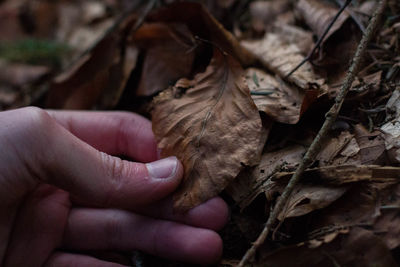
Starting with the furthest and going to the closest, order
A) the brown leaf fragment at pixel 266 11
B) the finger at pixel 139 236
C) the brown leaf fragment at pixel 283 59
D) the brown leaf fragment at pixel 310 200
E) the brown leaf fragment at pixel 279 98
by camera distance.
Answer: the brown leaf fragment at pixel 266 11 < the brown leaf fragment at pixel 283 59 < the brown leaf fragment at pixel 279 98 < the finger at pixel 139 236 < the brown leaf fragment at pixel 310 200

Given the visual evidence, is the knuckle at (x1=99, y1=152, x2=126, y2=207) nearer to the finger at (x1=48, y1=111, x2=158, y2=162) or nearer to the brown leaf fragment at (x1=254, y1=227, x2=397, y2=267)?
the finger at (x1=48, y1=111, x2=158, y2=162)

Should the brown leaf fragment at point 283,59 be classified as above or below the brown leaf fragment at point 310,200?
above

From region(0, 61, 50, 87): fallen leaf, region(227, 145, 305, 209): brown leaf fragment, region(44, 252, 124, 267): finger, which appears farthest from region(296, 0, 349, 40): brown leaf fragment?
region(0, 61, 50, 87): fallen leaf

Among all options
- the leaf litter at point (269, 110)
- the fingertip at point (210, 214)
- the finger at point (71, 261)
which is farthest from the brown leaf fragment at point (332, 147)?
the finger at point (71, 261)

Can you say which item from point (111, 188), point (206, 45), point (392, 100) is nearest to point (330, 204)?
point (392, 100)

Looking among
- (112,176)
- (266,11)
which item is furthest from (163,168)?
(266,11)

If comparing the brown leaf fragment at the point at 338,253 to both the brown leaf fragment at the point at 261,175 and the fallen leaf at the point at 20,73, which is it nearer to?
the brown leaf fragment at the point at 261,175
